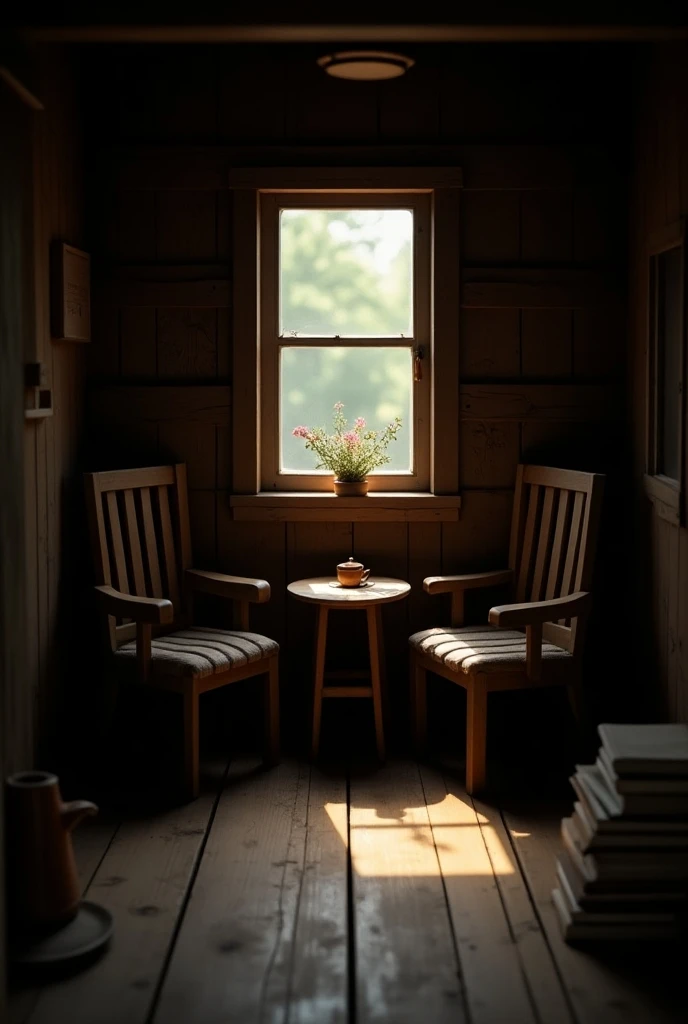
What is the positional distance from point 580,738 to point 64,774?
1.96 metres

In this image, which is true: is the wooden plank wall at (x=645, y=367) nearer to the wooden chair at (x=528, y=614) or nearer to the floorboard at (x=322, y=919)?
the wooden chair at (x=528, y=614)

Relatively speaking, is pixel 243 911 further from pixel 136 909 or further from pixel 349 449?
pixel 349 449

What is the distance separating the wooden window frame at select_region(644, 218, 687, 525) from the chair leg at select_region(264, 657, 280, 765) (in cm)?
159

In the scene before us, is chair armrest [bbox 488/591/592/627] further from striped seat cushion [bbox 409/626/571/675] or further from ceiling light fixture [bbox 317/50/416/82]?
ceiling light fixture [bbox 317/50/416/82]

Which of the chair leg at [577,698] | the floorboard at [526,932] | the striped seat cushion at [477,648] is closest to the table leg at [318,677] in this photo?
the striped seat cushion at [477,648]

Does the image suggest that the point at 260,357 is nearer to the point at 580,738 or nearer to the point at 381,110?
the point at 381,110

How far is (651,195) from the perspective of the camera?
4598 millimetres

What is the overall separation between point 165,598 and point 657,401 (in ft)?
6.93

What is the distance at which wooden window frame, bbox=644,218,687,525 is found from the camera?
4.00 metres

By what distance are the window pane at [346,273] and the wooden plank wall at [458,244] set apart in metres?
0.25

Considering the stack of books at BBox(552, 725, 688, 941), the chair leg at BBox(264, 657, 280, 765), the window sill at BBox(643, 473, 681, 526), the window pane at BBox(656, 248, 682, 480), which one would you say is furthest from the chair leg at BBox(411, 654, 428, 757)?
the stack of books at BBox(552, 725, 688, 941)

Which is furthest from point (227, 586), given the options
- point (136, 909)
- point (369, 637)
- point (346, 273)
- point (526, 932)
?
point (526, 932)

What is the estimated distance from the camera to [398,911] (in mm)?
3436

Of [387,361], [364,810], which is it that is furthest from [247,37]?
[364,810]
